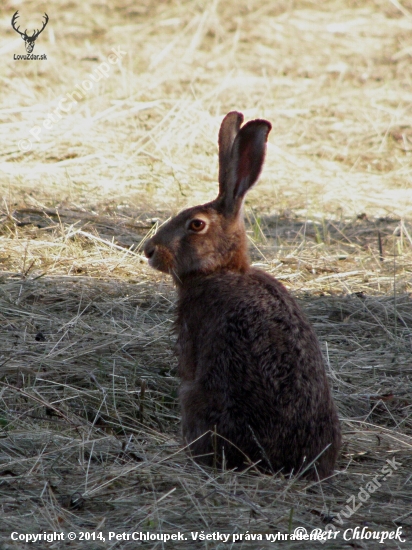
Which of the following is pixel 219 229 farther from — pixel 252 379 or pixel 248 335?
pixel 252 379

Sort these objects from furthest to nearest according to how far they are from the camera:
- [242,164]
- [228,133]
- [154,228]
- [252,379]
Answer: [154,228]
[228,133]
[242,164]
[252,379]

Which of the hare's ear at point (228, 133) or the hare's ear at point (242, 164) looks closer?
the hare's ear at point (242, 164)

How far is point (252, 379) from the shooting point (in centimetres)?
383

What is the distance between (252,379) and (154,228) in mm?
3431

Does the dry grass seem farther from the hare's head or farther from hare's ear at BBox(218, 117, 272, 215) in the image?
hare's ear at BBox(218, 117, 272, 215)

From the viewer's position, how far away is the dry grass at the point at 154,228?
11.7ft

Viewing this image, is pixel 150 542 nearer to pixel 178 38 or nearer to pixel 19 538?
pixel 19 538

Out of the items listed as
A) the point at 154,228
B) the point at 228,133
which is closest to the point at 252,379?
the point at 228,133

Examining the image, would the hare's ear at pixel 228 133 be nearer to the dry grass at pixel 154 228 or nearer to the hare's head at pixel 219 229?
the hare's head at pixel 219 229

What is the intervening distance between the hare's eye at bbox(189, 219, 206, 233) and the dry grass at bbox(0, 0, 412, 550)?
637 millimetres

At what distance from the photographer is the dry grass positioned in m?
3.58

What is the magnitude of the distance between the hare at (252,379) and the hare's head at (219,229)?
84 mm

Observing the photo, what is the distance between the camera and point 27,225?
705cm


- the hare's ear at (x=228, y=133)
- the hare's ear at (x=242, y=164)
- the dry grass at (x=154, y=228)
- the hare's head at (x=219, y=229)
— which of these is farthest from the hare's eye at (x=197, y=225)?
the dry grass at (x=154, y=228)
